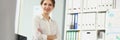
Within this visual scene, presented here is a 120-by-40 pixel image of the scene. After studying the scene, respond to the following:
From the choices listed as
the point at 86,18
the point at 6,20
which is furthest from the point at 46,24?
the point at 6,20

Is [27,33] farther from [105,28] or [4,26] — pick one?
[4,26]

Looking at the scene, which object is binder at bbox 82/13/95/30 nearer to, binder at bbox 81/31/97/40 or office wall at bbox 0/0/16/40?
binder at bbox 81/31/97/40

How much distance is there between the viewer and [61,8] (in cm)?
293

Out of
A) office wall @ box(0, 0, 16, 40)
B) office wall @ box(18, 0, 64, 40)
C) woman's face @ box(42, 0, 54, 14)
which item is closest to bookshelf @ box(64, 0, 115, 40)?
office wall @ box(18, 0, 64, 40)

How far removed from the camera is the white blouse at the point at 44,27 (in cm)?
283

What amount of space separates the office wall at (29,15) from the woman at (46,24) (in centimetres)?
7

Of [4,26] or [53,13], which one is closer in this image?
[4,26]

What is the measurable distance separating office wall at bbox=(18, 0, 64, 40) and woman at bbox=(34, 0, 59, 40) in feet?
0.23

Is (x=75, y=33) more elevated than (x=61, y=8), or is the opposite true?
(x=61, y=8)

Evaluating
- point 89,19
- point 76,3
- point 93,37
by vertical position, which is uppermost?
point 76,3

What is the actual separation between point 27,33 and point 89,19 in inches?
34.8

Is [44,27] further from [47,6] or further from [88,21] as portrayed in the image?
[88,21]

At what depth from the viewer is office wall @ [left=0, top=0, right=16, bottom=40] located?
30 cm

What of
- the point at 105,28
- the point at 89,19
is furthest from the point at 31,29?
the point at 105,28
